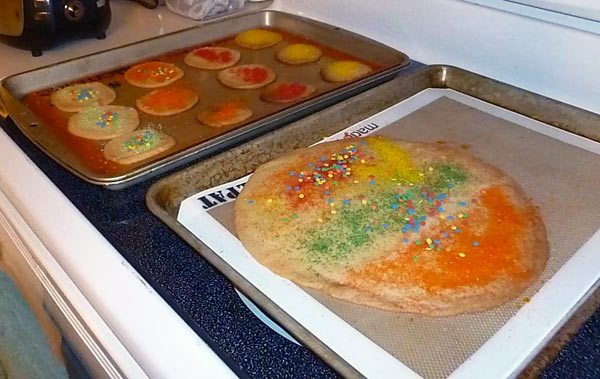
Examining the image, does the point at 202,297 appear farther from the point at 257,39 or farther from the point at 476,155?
the point at 257,39

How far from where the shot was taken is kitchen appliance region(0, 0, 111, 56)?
3.33 ft

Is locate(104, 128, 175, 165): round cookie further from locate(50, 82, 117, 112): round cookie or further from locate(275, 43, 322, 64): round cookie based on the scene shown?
locate(275, 43, 322, 64): round cookie

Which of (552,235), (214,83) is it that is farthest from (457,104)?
(214,83)

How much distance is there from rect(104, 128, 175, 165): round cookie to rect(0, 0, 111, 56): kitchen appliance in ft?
1.07

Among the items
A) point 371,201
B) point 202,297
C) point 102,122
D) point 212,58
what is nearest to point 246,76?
point 212,58

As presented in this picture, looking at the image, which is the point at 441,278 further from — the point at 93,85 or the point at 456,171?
the point at 93,85

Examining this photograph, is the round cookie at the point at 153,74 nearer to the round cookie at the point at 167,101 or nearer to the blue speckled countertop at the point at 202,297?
A: the round cookie at the point at 167,101

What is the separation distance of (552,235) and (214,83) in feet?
2.15

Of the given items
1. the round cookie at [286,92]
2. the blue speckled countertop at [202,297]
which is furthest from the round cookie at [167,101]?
the blue speckled countertop at [202,297]

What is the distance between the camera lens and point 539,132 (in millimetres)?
833

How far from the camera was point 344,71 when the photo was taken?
1.04 metres

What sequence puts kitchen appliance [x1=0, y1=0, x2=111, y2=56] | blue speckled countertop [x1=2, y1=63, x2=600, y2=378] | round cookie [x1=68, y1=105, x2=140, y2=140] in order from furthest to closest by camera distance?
kitchen appliance [x1=0, y1=0, x2=111, y2=56] < round cookie [x1=68, y1=105, x2=140, y2=140] < blue speckled countertop [x1=2, y1=63, x2=600, y2=378]

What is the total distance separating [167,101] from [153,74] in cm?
11

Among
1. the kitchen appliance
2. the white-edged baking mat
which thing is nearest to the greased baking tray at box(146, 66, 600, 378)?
the white-edged baking mat
